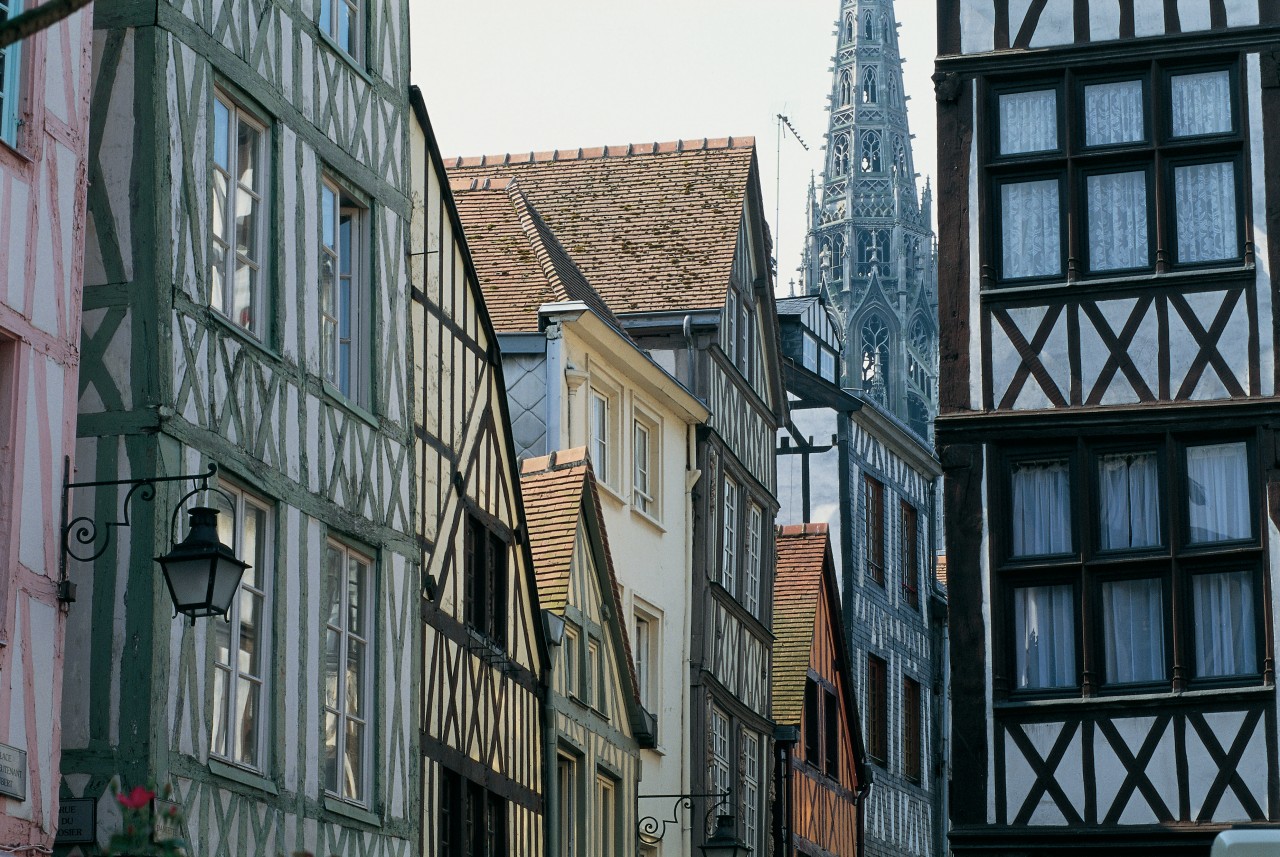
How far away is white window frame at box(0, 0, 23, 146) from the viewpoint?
38.5 feet

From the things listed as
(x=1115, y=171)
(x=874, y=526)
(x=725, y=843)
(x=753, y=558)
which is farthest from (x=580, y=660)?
(x=874, y=526)

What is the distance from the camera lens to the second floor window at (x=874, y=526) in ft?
116

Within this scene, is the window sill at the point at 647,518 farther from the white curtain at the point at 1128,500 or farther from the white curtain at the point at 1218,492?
the white curtain at the point at 1218,492

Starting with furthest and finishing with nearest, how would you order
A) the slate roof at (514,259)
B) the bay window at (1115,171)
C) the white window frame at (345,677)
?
the slate roof at (514,259) < the bay window at (1115,171) < the white window frame at (345,677)

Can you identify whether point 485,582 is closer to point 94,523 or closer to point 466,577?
point 466,577

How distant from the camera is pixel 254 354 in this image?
13898mm

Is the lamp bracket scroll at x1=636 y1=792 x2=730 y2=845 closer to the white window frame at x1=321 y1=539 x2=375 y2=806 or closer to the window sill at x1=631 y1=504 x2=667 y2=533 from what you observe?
the window sill at x1=631 y1=504 x2=667 y2=533

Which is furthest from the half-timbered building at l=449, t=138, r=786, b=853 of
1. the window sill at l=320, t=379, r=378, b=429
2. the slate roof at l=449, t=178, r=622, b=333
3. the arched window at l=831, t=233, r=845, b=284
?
the arched window at l=831, t=233, r=845, b=284

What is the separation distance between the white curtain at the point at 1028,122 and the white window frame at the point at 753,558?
10.1m

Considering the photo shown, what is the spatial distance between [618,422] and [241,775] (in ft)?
36.0

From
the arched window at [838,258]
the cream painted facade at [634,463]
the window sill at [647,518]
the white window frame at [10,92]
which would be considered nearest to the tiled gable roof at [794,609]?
the cream painted facade at [634,463]

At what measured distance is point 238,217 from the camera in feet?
46.3

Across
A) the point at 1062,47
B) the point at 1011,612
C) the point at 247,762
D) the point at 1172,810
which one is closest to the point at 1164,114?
the point at 1062,47

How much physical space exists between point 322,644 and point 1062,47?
752cm
